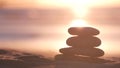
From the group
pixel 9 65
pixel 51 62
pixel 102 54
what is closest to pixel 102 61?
pixel 102 54

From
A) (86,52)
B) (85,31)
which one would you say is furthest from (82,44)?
(85,31)

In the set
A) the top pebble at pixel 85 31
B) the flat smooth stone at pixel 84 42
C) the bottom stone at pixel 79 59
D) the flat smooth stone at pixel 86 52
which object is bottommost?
the bottom stone at pixel 79 59

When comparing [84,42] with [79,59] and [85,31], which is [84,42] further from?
[79,59]

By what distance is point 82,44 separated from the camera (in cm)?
6272

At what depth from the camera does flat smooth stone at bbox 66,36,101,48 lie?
6234cm

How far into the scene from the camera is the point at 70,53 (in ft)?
207

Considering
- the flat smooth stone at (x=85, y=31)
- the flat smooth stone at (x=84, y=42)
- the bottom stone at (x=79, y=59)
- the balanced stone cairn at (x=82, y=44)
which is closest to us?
the flat smooth stone at (x=85, y=31)

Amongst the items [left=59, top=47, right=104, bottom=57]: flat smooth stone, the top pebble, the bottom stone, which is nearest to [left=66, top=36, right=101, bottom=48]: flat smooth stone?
[left=59, top=47, right=104, bottom=57]: flat smooth stone

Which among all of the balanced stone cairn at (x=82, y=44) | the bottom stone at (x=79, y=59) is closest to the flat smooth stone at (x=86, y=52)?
the balanced stone cairn at (x=82, y=44)

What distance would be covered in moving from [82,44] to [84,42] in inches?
12.1

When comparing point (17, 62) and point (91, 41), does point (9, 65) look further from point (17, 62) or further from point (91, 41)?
point (91, 41)

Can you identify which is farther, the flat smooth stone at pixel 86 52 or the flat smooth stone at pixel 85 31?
the flat smooth stone at pixel 86 52

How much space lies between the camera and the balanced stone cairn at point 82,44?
204 feet

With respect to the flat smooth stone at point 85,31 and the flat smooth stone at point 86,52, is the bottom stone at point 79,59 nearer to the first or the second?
the flat smooth stone at point 86,52
